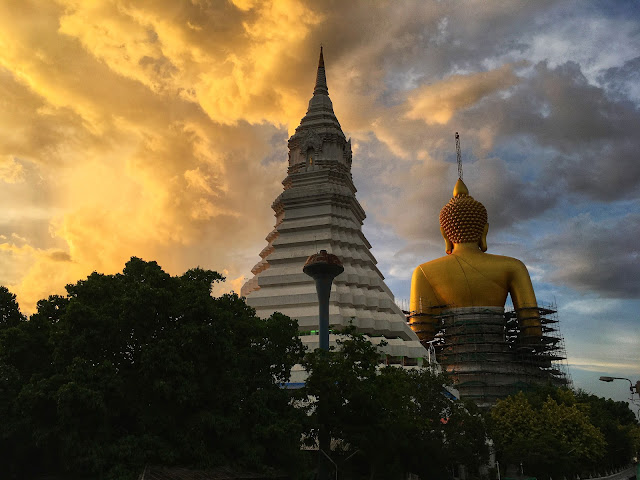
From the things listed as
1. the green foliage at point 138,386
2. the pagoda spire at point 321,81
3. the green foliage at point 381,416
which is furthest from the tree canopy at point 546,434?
the pagoda spire at point 321,81

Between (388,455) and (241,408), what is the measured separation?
778cm

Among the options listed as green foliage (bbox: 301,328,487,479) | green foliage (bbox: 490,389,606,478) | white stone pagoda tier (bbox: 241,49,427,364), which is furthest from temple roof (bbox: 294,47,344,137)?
green foliage (bbox: 301,328,487,479)

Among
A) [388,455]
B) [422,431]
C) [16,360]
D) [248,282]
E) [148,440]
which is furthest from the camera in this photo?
[248,282]

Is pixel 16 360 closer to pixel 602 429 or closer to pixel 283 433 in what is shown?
pixel 283 433

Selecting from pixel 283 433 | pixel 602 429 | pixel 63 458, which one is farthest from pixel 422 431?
pixel 602 429

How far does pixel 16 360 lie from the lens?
24812mm

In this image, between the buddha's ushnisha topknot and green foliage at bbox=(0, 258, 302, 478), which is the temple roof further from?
green foliage at bbox=(0, 258, 302, 478)

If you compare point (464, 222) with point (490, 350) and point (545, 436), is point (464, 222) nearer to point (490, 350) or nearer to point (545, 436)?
point (490, 350)

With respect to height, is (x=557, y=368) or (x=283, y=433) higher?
(x=557, y=368)

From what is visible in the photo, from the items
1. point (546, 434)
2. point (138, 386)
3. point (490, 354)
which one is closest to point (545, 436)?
point (546, 434)

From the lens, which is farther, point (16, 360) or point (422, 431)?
point (422, 431)

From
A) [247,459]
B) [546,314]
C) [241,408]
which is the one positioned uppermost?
[546,314]

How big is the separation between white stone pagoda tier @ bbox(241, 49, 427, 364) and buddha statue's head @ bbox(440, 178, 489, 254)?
66.2ft

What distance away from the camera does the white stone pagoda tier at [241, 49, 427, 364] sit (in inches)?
1630
